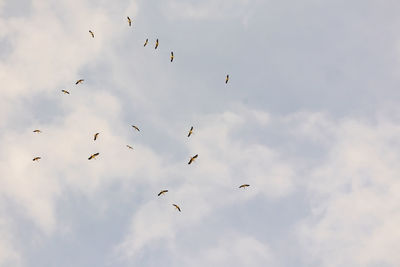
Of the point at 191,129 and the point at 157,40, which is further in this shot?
the point at 157,40

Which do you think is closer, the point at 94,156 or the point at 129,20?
the point at 94,156

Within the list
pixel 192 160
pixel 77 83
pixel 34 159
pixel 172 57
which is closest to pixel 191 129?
pixel 192 160

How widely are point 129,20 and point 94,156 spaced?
30697 millimetres

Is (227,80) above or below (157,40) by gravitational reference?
below

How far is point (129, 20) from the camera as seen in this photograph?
292 ft

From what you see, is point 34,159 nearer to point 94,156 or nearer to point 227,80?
point 94,156

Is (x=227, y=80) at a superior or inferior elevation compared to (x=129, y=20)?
inferior

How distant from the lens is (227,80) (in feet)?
264

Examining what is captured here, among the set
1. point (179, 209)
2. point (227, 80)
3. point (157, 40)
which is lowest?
point (179, 209)

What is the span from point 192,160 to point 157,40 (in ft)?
92.4

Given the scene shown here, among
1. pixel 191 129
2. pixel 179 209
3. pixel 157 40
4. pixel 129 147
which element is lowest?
pixel 179 209

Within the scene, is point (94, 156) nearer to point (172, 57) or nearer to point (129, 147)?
point (129, 147)

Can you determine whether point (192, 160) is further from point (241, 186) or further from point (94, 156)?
point (94, 156)

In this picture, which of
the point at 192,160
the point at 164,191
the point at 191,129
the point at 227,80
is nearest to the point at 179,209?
the point at 164,191
